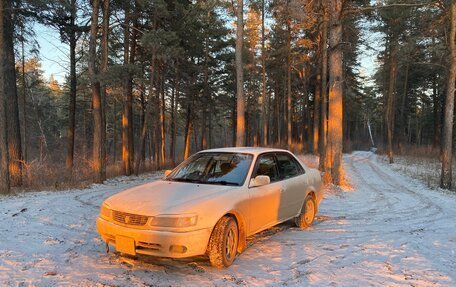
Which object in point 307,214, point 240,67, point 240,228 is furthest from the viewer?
point 240,67

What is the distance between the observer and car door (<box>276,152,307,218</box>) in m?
6.71

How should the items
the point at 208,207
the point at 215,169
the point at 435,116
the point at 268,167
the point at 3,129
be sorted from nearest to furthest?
the point at 208,207, the point at 215,169, the point at 268,167, the point at 3,129, the point at 435,116

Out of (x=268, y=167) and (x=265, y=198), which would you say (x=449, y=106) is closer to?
(x=268, y=167)

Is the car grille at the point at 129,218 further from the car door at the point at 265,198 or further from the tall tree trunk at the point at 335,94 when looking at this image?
the tall tree trunk at the point at 335,94

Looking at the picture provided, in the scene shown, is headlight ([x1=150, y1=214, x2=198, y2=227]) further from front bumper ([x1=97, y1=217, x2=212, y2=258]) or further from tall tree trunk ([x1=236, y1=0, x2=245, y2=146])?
tall tree trunk ([x1=236, y1=0, x2=245, y2=146])

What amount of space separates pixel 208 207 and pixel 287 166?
9.13 feet

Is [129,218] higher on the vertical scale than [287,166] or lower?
lower

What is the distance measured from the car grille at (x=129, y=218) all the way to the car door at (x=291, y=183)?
111 inches

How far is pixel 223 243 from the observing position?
4.84 meters

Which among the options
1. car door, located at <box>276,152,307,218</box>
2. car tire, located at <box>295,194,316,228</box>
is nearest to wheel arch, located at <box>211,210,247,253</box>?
car door, located at <box>276,152,307,218</box>

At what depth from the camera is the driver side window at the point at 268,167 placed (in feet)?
20.2

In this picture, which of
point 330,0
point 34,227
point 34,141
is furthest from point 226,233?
point 34,141

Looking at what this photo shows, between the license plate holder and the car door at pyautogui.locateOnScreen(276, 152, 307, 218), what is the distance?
9.55ft

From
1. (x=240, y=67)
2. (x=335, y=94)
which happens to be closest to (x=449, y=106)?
(x=335, y=94)
